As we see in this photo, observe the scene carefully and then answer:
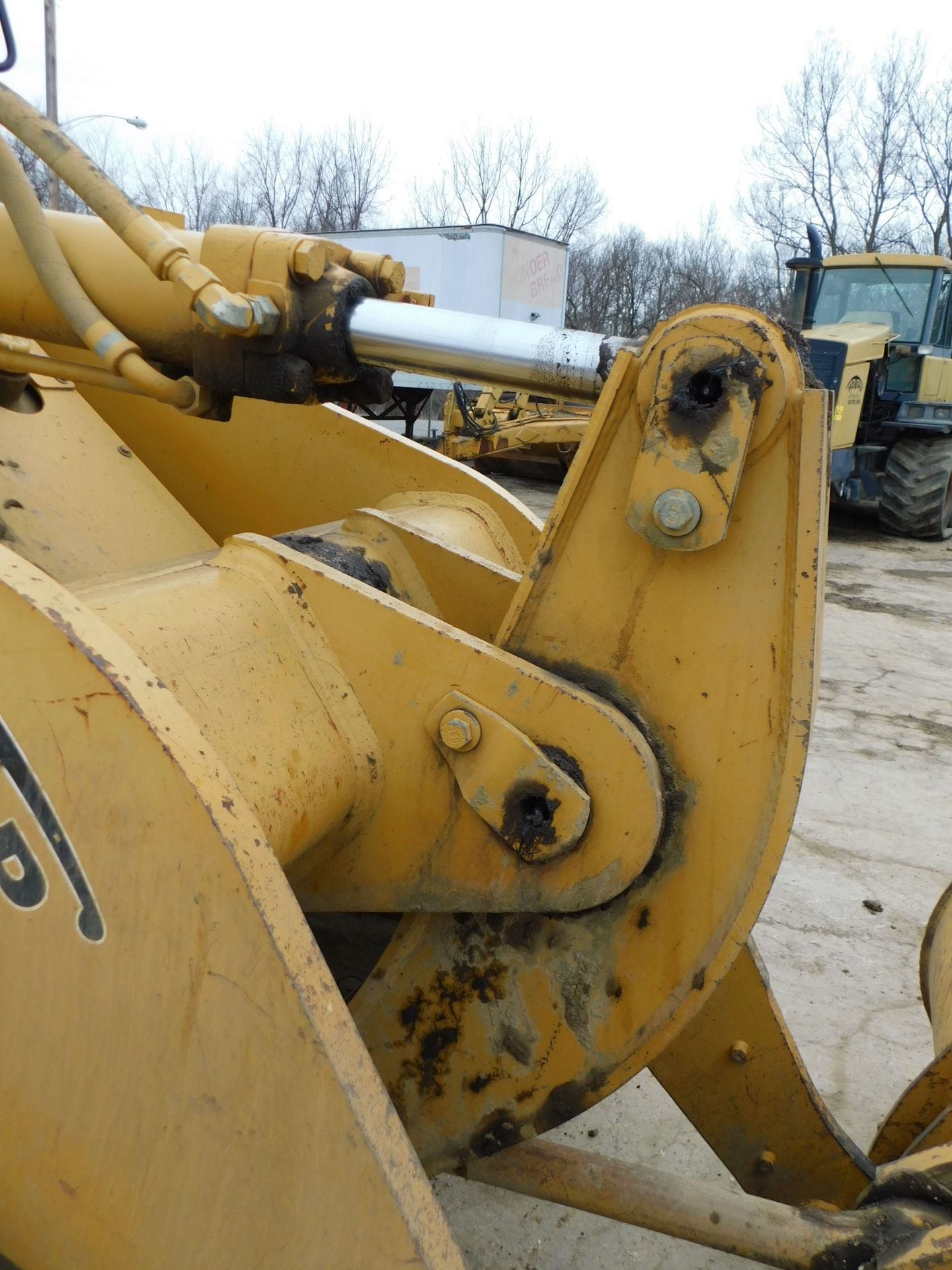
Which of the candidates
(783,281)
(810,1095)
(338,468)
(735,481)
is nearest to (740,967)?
(810,1095)

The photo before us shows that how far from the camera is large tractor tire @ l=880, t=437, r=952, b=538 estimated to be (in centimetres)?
1076

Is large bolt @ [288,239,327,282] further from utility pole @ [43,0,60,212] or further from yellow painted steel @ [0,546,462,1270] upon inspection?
utility pole @ [43,0,60,212]

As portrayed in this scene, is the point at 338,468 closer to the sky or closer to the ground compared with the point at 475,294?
closer to the ground

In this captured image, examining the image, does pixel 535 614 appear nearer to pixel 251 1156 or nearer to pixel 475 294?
pixel 251 1156

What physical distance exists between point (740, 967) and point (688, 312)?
1102 millimetres

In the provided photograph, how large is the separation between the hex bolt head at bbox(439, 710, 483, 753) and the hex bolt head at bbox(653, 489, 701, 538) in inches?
13.7

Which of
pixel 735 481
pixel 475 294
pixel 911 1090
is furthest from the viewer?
pixel 475 294

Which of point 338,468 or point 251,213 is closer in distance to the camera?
point 338,468

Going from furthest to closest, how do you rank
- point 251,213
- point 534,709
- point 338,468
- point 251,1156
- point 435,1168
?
1. point 251,213
2. point 338,468
3. point 435,1168
4. point 534,709
5. point 251,1156

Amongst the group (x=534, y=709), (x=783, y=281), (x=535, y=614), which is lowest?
(x=534, y=709)

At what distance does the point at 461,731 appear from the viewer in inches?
53.5

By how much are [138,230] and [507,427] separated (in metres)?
9.59

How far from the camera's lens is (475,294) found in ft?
60.0

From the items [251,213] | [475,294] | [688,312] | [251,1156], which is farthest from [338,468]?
[251,213]
